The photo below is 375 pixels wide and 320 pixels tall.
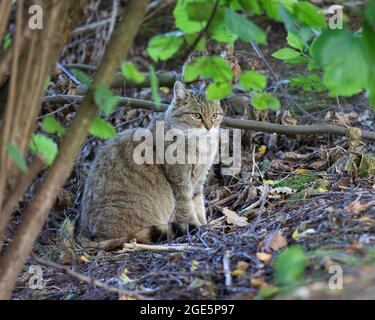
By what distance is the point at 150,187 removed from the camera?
5.21m

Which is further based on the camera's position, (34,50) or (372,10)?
(34,50)

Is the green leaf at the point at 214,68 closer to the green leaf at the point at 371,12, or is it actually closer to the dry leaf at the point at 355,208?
the green leaf at the point at 371,12

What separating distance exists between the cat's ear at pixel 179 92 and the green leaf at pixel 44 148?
9.31 ft

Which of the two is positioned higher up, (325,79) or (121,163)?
(325,79)

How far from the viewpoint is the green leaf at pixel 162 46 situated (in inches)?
108

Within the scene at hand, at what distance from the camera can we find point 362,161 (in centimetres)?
482

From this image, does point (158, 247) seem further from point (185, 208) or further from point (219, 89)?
point (219, 89)

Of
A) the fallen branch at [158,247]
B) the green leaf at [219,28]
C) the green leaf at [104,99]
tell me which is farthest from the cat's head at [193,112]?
the green leaf at [104,99]

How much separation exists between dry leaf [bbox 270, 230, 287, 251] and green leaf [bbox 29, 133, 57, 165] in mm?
1351

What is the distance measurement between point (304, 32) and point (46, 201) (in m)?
1.54

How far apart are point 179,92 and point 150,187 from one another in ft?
2.97
